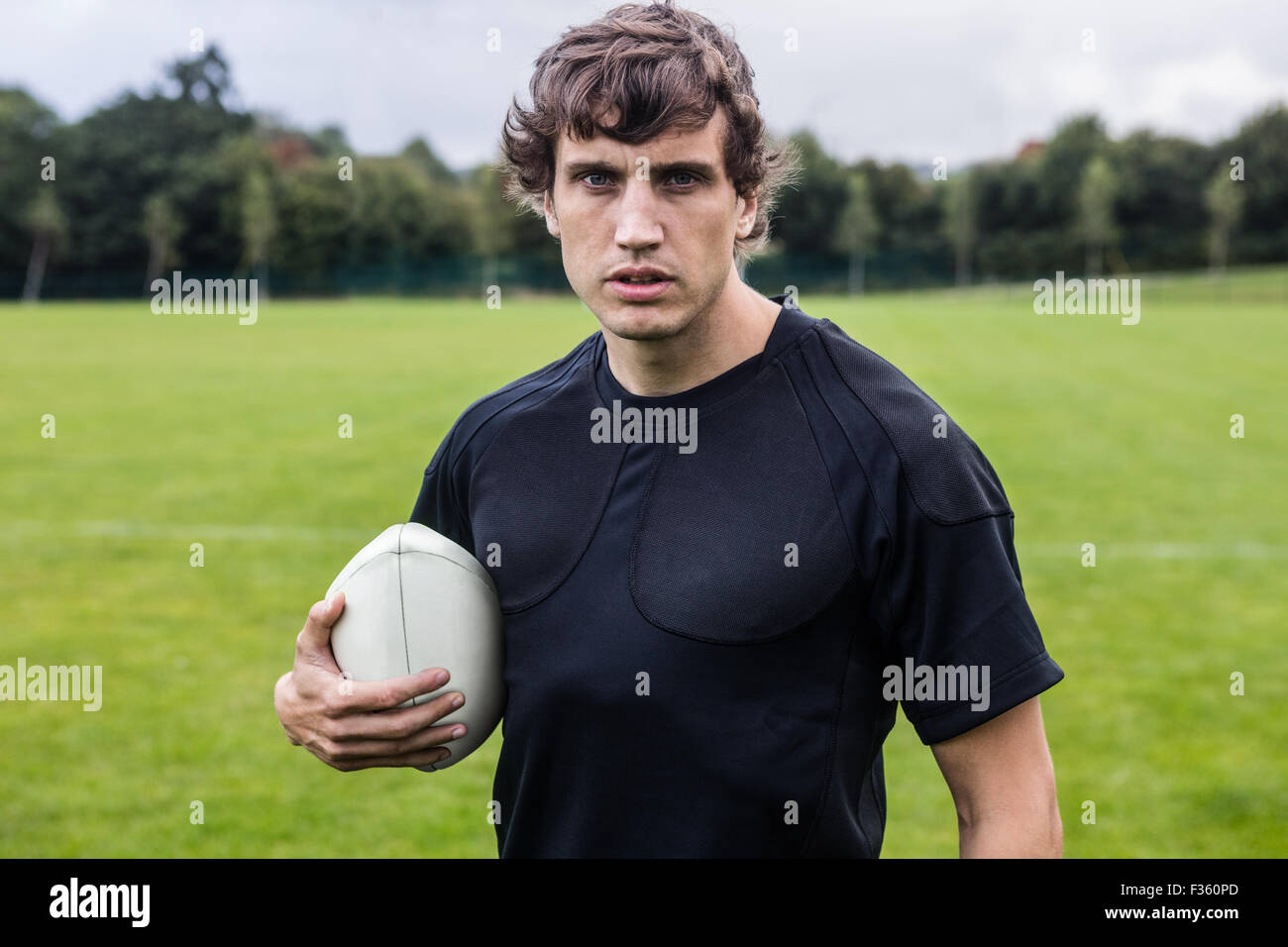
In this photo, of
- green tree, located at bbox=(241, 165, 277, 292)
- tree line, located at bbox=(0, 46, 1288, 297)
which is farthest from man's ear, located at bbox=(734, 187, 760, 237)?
green tree, located at bbox=(241, 165, 277, 292)

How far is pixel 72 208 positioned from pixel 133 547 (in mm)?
63540

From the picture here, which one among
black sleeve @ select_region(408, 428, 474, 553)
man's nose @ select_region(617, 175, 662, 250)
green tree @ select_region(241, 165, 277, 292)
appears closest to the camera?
man's nose @ select_region(617, 175, 662, 250)

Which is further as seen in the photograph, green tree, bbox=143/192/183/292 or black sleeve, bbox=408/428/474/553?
green tree, bbox=143/192/183/292

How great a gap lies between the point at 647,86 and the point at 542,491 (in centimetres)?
78

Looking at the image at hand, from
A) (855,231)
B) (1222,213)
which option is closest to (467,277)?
(855,231)

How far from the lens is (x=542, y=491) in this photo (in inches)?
90.5

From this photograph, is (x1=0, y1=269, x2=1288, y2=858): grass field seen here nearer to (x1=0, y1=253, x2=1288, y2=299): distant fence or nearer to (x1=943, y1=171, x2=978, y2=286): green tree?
(x1=0, y1=253, x2=1288, y2=299): distant fence

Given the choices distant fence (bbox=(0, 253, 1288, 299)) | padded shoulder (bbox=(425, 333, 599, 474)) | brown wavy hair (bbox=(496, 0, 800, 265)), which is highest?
distant fence (bbox=(0, 253, 1288, 299))

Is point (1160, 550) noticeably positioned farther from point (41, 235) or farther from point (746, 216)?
point (41, 235)

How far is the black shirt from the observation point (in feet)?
6.63

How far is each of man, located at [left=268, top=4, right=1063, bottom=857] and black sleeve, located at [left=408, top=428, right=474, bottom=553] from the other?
0.73 feet

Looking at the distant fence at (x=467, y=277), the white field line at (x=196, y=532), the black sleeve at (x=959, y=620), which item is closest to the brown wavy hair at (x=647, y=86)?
the black sleeve at (x=959, y=620)

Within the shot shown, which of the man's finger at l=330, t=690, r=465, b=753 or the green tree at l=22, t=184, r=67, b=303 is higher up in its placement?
the green tree at l=22, t=184, r=67, b=303

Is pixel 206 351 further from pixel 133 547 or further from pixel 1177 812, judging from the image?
pixel 1177 812
